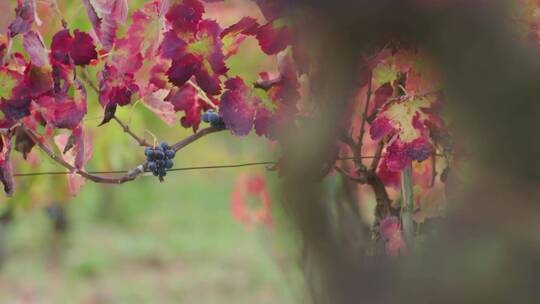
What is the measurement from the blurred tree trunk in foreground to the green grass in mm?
4971

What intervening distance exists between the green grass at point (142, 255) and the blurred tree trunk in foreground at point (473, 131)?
4971 millimetres

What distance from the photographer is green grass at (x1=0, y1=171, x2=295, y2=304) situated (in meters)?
7.96

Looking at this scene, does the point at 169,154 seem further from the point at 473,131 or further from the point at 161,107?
the point at 473,131

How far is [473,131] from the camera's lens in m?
1.02

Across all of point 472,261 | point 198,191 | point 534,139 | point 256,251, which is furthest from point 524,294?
point 198,191

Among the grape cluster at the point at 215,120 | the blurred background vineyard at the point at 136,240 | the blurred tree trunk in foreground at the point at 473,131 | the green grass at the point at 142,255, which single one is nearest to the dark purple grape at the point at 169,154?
the grape cluster at the point at 215,120

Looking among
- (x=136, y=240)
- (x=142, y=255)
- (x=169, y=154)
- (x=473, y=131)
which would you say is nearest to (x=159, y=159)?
(x=169, y=154)

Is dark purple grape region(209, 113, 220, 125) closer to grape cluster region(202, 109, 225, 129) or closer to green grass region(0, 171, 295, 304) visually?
grape cluster region(202, 109, 225, 129)

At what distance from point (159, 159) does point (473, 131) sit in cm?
107

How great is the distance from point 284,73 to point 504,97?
2.90 feet

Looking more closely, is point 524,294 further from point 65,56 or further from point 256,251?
point 256,251

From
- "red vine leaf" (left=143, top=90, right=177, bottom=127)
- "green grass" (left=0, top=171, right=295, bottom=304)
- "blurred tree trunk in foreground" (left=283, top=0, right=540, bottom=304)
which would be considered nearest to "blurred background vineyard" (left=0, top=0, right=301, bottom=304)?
"green grass" (left=0, top=171, right=295, bottom=304)

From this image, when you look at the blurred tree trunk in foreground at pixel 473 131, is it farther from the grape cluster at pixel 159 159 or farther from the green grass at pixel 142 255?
the green grass at pixel 142 255

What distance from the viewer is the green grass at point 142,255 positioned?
7961 mm
